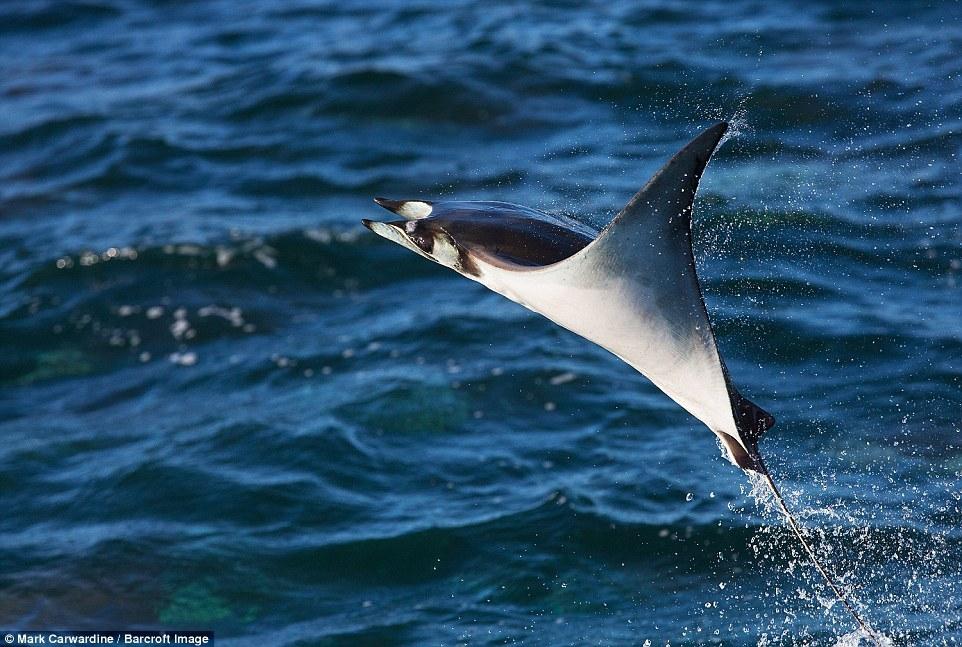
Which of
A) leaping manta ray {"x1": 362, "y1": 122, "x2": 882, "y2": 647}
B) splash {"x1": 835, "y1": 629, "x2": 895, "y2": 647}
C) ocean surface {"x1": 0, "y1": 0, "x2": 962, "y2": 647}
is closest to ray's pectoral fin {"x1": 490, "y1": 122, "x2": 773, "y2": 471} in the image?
leaping manta ray {"x1": 362, "y1": 122, "x2": 882, "y2": 647}

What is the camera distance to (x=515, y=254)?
3229 mm

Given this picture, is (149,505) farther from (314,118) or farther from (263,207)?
(314,118)

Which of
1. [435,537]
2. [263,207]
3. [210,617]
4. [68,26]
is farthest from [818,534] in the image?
[68,26]

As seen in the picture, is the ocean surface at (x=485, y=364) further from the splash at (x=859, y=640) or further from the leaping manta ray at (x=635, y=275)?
the leaping manta ray at (x=635, y=275)

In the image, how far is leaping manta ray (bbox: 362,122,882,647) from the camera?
2887mm

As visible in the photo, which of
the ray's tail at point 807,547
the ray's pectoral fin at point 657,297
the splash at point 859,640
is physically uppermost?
the ray's pectoral fin at point 657,297

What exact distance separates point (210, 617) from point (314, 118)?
525 cm

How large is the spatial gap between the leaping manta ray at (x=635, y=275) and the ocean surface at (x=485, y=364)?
1.42 meters

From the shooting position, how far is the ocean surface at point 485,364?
467cm

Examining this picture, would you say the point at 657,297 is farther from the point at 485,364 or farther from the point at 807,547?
the point at 485,364

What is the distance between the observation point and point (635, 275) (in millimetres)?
2984

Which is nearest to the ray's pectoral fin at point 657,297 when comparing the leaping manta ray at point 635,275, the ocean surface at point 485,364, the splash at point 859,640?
the leaping manta ray at point 635,275

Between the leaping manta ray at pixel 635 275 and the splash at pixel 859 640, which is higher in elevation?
the leaping manta ray at pixel 635 275

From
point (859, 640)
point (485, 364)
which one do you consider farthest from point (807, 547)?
point (485, 364)
